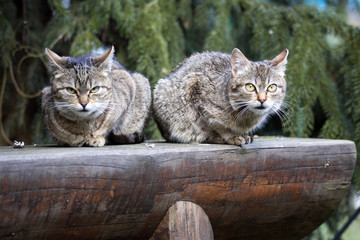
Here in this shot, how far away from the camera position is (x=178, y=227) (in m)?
1.82

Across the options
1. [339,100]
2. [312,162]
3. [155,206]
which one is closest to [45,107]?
[155,206]

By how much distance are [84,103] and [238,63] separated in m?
0.86

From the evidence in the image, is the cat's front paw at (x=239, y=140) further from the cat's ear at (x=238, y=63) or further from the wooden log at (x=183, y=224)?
the wooden log at (x=183, y=224)

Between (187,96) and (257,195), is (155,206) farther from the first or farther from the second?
(187,96)

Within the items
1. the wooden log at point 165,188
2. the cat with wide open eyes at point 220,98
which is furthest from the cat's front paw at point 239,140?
the wooden log at point 165,188

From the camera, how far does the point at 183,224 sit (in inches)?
72.0

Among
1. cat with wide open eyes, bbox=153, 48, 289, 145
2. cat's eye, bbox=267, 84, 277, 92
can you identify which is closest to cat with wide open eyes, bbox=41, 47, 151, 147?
cat with wide open eyes, bbox=153, 48, 289, 145

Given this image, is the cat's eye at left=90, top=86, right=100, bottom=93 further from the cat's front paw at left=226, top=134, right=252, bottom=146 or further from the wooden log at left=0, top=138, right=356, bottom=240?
the cat's front paw at left=226, top=134, right=252, bottom=146

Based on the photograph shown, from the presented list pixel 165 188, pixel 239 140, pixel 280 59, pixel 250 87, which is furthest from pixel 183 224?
pixel 280 59

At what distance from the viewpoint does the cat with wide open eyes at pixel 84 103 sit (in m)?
2.13

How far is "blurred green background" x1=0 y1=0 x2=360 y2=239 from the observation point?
2.96 metres

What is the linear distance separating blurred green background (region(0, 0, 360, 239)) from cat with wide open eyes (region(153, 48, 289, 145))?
0.42m

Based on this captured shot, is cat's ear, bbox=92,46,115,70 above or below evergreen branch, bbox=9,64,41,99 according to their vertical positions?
above

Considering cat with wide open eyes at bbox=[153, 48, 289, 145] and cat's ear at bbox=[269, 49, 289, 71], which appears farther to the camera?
cat's ear at bbox=[269, 49, 289, 71]
